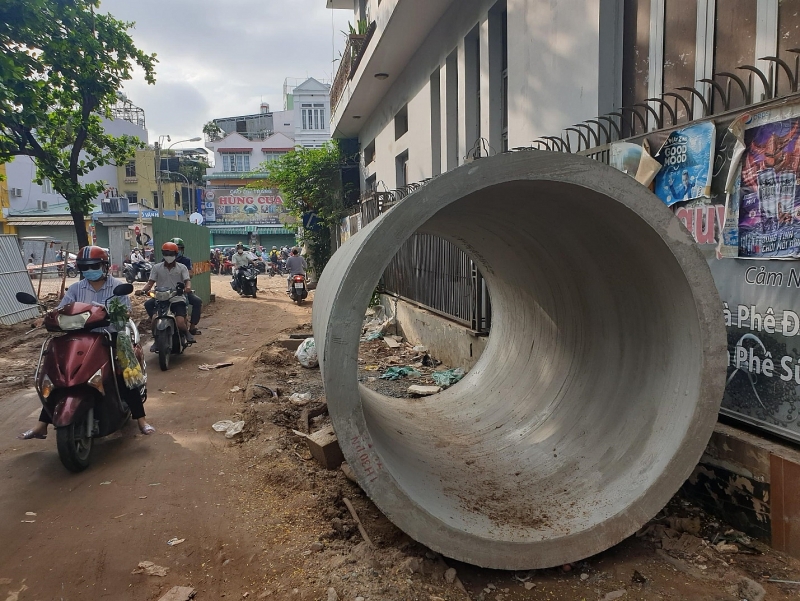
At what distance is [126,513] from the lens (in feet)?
12.5

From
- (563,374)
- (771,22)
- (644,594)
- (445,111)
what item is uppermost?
(445,111)

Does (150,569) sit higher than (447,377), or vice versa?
(447,377)

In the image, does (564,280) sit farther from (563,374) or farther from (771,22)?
(771,22)

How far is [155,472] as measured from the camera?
4.48m

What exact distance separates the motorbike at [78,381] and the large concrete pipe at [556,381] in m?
2.20

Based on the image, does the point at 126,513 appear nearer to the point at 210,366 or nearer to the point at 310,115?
the point at 210,366

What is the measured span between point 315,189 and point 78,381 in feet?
53.1

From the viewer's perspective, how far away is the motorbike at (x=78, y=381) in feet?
14.4

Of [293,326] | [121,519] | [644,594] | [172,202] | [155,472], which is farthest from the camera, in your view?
[172,202]

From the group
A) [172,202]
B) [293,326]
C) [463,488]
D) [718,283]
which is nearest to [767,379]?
[718,283]

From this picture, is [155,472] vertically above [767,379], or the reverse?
[767,379]

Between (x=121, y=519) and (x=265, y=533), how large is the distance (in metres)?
1.04

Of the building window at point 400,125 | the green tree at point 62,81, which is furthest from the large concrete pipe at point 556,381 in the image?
the building window at point 400,125

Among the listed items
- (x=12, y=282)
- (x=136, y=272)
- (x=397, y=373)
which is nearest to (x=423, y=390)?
(x=397, y=373)
